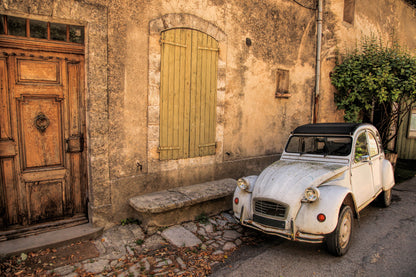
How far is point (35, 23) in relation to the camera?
383cm

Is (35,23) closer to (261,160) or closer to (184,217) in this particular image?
(184,217)

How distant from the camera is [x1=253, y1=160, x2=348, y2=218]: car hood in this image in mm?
3637

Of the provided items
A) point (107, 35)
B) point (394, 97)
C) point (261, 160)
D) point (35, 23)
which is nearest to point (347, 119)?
point (394, 97)

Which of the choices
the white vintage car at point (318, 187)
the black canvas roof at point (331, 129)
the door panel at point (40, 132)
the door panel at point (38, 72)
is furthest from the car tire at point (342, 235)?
the door panel at point (38, 72)

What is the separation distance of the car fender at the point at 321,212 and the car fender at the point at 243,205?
2.33ft

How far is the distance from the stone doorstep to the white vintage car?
0.79 m

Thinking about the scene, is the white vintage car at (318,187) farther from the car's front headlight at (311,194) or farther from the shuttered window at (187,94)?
the shuttered window at (187,94)

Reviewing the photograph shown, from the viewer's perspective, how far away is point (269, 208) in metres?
3.74

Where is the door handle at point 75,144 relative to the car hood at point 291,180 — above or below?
above

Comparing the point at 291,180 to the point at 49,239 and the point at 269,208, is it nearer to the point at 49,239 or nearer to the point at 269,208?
the point at 269,208

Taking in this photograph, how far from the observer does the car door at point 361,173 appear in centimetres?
433

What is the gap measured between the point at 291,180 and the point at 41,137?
3619 millimetres

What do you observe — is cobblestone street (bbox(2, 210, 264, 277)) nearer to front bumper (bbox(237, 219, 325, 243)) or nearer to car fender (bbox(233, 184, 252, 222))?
car fender (bbox(233, 184, 252, 222))

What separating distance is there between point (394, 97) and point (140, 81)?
253 inches
